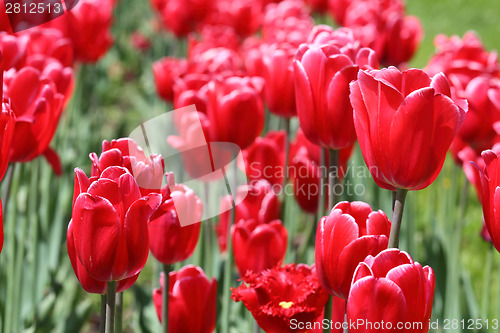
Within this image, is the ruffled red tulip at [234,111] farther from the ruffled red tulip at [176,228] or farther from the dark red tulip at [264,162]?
the ruffled red tulip at [176,228]

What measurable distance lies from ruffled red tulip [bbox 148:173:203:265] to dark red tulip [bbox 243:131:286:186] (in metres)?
0.48

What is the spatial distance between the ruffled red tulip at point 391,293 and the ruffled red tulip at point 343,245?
55 millimetres

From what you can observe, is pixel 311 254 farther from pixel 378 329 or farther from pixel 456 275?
pixel 378 329

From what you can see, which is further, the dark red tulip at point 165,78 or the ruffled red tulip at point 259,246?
the dark red tulip at point 165,78

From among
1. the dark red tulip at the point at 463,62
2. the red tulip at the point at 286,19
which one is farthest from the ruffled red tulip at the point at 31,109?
the red tulip at the point at 286,19

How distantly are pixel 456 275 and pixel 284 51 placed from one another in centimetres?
72

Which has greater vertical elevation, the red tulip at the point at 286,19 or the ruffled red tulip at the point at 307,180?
the red tulip at the point at 286,19

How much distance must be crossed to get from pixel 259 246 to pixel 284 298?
10.2 inches

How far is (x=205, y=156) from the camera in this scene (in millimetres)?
1562

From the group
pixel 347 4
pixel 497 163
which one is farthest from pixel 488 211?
pixel 347 4

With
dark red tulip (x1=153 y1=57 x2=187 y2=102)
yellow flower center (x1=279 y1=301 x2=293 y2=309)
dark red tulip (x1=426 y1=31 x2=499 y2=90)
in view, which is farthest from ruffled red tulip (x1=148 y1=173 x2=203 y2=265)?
dark red tulip (x1=153 y1=57 x2=187 y2=102)

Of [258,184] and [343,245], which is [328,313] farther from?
[258,184]

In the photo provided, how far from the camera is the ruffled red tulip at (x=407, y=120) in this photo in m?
0.84

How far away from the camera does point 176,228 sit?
112 cm
